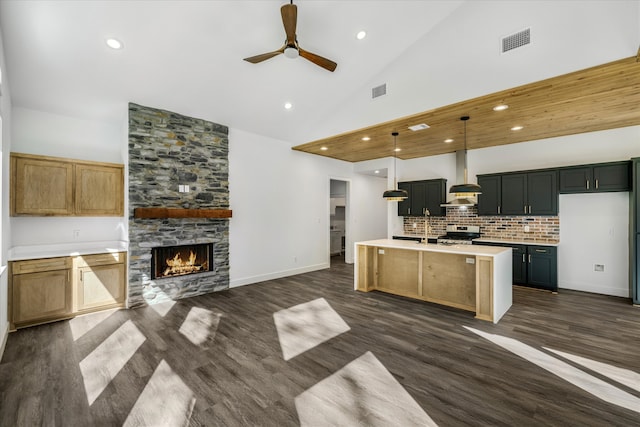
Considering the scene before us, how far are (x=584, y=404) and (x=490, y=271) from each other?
1.84 m

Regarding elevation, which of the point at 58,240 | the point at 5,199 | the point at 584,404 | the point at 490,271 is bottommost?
the point at 584,404

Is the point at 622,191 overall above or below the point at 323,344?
above

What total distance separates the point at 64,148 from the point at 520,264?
328 inches

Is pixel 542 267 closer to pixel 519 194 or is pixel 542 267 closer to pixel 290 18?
pixel 519 194

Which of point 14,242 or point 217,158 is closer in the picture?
point 14,242

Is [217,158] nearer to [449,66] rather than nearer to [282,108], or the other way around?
[282,108]

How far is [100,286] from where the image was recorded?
13.8 feet

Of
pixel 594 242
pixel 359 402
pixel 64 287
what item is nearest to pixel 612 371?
pixel 359 402

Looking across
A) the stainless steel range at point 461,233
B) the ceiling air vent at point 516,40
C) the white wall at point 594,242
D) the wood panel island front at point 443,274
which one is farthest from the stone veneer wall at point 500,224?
the ceiling air vent at point 516,40

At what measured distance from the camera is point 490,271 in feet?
12.8

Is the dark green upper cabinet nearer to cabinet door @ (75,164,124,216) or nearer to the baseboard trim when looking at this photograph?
the baseboard trim

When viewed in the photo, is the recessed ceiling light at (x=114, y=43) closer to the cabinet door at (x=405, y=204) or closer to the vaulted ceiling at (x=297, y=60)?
the vaulted ceiling at (x=297, y=60)

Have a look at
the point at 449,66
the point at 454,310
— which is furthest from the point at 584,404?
the point at 449,66

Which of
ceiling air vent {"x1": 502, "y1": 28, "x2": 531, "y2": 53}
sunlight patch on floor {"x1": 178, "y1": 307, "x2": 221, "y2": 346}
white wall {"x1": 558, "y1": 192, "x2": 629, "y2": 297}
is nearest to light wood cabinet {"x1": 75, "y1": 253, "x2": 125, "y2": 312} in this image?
sunlight patch on floor {"x1": 178, "y1": 307, "x2": 221, "y2": 346}
